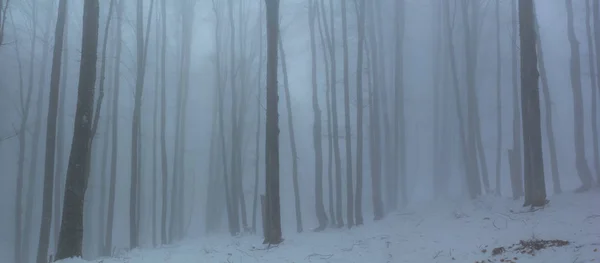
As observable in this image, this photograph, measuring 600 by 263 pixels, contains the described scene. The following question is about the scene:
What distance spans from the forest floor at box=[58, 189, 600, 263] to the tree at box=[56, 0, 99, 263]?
57cm

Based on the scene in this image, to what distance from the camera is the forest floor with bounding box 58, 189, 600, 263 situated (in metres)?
7.82

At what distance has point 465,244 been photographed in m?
9.52

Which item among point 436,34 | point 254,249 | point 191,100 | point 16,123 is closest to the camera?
point 254,249

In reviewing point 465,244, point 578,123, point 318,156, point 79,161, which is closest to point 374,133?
Result: point 318,156

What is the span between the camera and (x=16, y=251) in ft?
86.5

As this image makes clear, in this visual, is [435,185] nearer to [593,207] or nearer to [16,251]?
[593,207]

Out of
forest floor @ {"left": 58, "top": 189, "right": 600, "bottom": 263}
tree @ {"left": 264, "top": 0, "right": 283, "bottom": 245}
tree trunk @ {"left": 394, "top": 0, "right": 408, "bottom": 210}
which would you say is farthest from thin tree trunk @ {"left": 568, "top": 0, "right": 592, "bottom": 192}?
tree @ {"left": 264, "top": 0, "right": 283, "bottom": 245}

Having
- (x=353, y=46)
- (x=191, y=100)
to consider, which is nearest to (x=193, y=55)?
(x=191, y=100)

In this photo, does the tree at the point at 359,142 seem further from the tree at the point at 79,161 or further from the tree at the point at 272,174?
the tree at the point at 79,161

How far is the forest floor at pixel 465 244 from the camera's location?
7.82 meters

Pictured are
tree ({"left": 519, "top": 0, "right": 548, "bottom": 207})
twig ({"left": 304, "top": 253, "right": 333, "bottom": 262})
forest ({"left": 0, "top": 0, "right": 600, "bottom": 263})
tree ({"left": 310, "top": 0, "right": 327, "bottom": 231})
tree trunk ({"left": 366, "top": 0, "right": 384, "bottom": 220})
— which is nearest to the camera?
twig ({"left": 304, "top": 253, "right": 333, "bottom": 262})

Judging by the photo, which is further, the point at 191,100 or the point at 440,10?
Result: the point at 191,100

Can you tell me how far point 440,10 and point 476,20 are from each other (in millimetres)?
2726

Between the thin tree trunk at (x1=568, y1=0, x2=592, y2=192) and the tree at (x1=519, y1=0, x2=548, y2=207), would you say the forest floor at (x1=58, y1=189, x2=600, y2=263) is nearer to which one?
the tree at (x1=519, y1=0, x2=548, y2=207)
